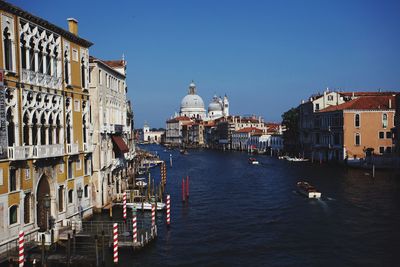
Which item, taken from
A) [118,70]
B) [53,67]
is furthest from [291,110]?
[53,67]

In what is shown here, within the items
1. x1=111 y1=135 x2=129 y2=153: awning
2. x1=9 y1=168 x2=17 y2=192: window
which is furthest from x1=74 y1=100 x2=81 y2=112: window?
x1=111 y1=135 x2=129 y2=153: awning

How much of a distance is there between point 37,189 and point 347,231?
40.6 ft

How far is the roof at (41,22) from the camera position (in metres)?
14.2

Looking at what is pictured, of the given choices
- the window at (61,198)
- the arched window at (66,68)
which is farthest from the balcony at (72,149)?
the arched window at (66,68)

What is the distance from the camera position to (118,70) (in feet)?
93.9

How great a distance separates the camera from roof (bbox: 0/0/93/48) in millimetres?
14216

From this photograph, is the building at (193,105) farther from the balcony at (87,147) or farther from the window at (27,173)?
the window at (27,173)

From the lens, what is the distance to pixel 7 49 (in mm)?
14344

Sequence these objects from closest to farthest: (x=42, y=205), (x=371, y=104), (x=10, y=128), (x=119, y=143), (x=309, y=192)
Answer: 1. (x=10, y=128)
2. (x=42, y=205)
3. (x=119, y=143)
4. (x=309, y=192)
5. (x=371, y=104)

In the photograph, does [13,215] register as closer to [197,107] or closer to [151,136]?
[197,107]

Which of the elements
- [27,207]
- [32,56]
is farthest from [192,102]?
[27,207]

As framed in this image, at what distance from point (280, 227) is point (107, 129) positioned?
9473 mm

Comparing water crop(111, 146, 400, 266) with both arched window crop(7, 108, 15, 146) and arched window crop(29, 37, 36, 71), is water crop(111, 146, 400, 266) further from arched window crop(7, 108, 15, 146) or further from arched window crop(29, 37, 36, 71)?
arched window crop(29, 37, 36, 71)

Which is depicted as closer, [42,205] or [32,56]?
[32,56]
